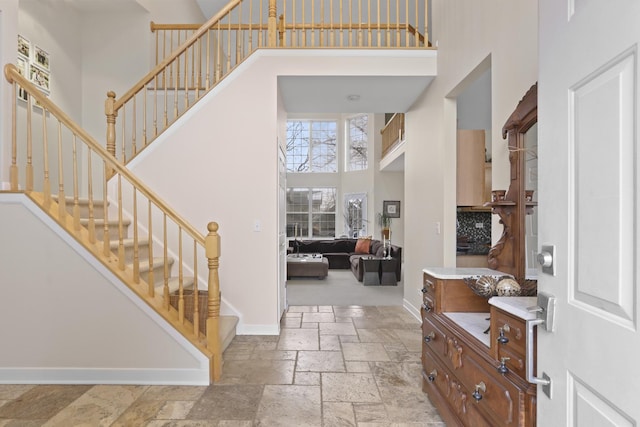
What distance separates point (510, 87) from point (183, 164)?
3.07 metres

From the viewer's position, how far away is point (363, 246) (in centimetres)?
900

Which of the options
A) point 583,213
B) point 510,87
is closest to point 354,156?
point 510,87

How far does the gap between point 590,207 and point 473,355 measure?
1105 millimetres

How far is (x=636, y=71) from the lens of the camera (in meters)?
0.69

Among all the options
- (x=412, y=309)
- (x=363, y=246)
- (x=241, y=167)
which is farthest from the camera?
(x=363, y=246)

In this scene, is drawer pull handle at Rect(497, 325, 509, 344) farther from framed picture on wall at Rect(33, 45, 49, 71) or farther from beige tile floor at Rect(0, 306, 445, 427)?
framed picture on wall at Rect(33, 45, 49, 71)

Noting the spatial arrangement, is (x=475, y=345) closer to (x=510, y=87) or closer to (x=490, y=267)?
(x=490, y=267)

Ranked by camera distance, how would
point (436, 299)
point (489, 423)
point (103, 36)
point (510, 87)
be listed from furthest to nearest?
point (103, 36) < point (510, 87) < point (436, 299) < point (489, 423)

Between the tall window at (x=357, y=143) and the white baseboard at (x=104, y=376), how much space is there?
26.6 feet

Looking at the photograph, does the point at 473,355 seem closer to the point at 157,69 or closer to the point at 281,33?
the point at 281,33

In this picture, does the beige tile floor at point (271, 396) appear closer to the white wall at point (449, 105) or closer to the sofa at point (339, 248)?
the white wall at point (449, 105)

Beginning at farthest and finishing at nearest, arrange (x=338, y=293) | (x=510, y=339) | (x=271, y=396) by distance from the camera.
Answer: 1. (x=338, y=293)
2. (x=271, y=396)
3. (x=510, y=339)

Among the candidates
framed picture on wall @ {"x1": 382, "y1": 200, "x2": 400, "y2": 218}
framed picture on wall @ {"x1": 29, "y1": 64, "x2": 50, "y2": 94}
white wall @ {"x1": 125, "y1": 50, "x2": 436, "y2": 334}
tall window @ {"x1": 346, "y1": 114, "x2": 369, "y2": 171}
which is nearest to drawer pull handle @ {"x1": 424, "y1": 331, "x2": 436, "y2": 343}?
white wall @ {"x1": 125, "y1": 50, "x2": 436, "y2": 334}

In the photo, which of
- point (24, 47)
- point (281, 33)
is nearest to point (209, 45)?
point (281, 33)
